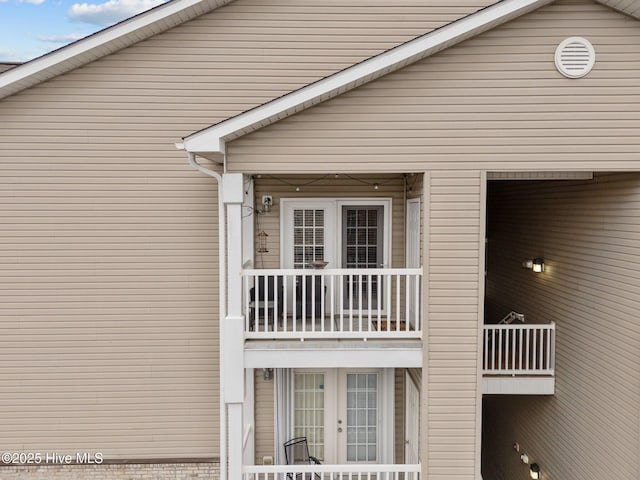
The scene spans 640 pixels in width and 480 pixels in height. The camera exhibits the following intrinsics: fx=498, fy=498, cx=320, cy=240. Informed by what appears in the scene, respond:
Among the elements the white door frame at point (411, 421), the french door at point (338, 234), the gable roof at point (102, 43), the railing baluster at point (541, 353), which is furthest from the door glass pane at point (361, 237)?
the gable roof at point (102, 43)

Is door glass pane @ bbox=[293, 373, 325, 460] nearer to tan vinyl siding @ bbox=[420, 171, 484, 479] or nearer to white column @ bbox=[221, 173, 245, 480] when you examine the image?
white column @ bbox=[221, 173, 245, 480]

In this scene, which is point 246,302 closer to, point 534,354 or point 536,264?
point 534,354

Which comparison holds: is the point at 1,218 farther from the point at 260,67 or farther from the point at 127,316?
the point at 260,67

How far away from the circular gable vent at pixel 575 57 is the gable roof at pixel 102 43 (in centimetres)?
511

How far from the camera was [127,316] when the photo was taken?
8062 mm

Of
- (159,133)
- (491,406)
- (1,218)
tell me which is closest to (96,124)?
(159,133)

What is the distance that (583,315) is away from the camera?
7992 millimetres

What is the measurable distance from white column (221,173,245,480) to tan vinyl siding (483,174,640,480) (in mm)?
5316

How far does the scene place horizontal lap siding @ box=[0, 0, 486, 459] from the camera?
7.93 m

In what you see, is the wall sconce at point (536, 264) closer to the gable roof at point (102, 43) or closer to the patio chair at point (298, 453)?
the patio chair at point (298, 453)

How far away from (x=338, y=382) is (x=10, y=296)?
5.54 m

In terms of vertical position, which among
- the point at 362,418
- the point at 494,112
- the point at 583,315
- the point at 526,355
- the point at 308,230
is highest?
the point at 494,112

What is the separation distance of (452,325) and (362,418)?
9.64 ft

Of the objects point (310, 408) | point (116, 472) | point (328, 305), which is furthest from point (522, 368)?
point (116, 472)
